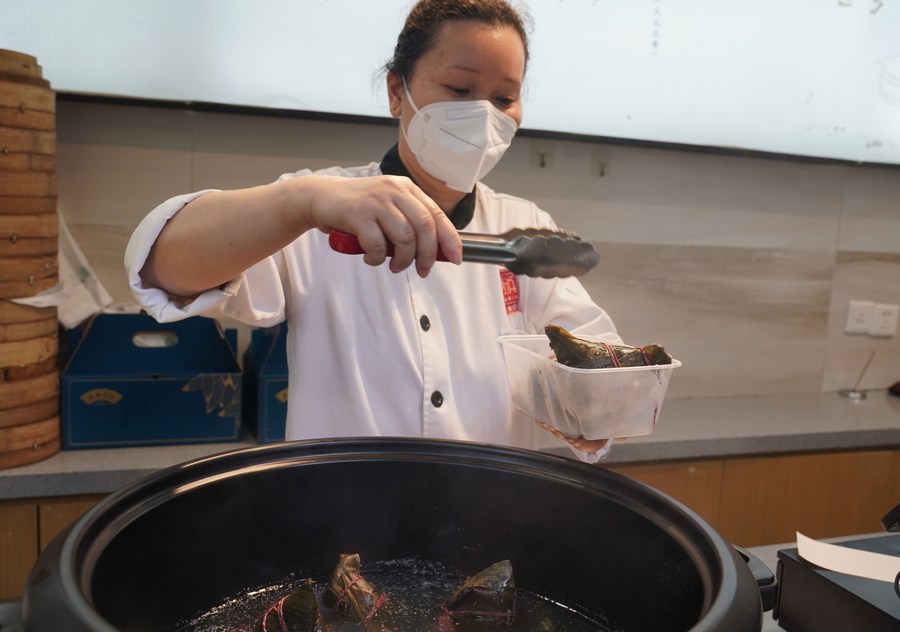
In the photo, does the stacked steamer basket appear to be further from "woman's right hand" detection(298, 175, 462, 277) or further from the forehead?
"woman's right hand" detection(298, 175, 462, 277)

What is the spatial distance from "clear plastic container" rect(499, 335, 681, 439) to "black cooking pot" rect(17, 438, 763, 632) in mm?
120

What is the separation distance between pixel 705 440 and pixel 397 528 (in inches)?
52.7

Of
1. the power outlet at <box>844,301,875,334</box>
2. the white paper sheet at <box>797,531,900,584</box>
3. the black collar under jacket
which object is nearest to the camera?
the white paper sheet at <box>797,531,900,584</box>

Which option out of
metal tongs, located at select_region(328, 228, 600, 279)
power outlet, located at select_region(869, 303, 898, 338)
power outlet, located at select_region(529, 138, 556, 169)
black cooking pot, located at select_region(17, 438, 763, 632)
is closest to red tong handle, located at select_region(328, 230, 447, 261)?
metal tongs, located at select_region(328, 228, 600, 279)

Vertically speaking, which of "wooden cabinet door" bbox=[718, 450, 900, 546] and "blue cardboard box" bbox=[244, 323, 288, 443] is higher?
"blue cardboard box" bbox=[244, 323, 288, 443]

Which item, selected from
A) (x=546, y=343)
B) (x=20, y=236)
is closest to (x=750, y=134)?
(x=546, y=343)

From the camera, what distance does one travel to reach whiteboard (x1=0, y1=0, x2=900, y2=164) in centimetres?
170

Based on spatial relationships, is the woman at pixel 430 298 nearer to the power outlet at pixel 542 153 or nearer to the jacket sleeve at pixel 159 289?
the jacket sleeve at pixel 159 289

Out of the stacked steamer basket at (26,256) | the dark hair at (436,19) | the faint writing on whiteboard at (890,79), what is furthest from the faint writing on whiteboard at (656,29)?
the stacked steamer basket at (26,256)

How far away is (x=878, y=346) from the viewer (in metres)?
2.60

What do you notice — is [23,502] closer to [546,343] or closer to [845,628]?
[546,343]

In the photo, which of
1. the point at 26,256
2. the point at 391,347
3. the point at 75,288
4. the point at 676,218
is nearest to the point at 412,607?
the point at 391,347

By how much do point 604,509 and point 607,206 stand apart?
1602mm

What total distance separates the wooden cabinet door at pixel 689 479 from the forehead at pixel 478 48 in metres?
1.14
